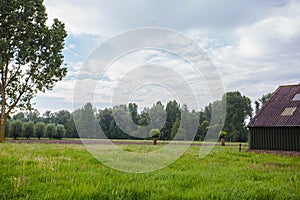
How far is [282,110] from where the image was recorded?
84.0 feet

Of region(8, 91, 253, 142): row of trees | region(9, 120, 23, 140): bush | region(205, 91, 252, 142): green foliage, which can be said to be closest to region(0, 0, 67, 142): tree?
region(8, 91, 253, 142): row of trees

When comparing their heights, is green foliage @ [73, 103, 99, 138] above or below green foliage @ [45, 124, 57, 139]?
above

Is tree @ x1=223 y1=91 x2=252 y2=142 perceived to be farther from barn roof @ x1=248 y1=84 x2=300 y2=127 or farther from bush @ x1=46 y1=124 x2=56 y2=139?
barn roof @ x1=248 y1=84 x2=300 y2=127

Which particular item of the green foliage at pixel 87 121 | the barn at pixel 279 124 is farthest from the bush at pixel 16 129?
the green foliage at pixel 87 121

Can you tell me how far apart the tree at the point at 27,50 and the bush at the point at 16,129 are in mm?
31776

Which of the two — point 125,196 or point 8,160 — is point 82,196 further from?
point 8,160

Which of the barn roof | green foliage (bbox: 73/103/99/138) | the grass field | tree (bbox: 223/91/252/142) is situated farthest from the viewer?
tree (bbox: 223/91/252/142)

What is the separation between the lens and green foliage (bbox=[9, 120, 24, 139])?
55.7 meters

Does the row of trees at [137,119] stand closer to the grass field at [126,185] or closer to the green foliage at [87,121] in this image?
the green foliage at [87,121]

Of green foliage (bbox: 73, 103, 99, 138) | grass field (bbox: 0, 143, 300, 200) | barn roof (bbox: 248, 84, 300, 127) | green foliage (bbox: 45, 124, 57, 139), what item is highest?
barn roof (bbox: 248, 84, 300, 127)

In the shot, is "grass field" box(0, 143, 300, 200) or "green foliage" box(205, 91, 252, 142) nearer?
"grass field" box(0, 143, 300, 200)

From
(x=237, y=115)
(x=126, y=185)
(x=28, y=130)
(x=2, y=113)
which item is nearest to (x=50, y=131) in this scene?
(x=28, y=130)

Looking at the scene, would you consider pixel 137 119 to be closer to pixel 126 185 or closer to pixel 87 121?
pixel 87 121

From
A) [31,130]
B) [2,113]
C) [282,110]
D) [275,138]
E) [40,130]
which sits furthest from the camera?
[40,130]
